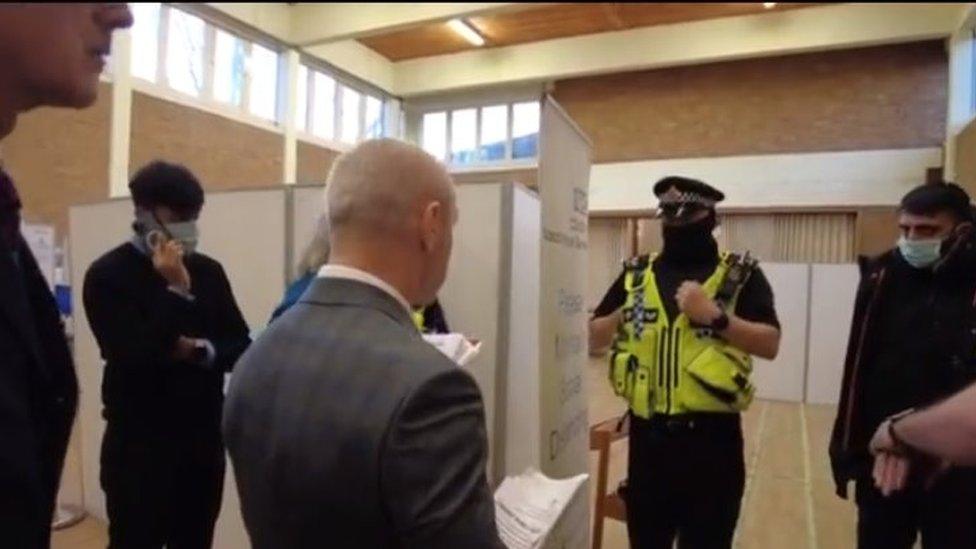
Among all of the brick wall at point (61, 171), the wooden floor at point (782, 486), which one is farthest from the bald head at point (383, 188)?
the brick wall at point (61, 171)

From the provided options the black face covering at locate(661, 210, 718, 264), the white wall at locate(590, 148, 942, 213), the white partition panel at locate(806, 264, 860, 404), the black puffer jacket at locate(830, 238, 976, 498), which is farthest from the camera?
the white wall at locate(590, 148, 942, 213)

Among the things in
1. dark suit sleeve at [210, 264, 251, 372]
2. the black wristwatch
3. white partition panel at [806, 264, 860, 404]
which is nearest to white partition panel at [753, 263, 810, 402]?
white partition panel at [806, 264, 860, 404]

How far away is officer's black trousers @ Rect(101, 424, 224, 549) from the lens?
5.19ft

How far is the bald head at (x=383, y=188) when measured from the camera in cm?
85

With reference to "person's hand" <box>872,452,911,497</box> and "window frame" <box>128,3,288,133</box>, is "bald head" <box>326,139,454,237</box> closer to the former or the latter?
"window frame" <box>128,3,288,133</box>

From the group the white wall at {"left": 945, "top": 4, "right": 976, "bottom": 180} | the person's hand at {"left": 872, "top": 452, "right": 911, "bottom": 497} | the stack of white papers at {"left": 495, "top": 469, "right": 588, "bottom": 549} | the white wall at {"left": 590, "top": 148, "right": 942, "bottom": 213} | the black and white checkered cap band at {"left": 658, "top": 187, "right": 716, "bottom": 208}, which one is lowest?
the stack of white papers at {"left": 495, "top": 469, "right": 588, "bottom": 549}

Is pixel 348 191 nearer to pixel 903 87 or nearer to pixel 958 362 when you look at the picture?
pixel 958 362

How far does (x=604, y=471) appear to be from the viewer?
2504 millimetres

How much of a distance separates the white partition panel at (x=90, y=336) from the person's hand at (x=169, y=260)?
1.60 meters

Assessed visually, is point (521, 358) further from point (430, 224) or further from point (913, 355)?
point (430, 224)

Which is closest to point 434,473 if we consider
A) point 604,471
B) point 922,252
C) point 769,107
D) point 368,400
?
point 368,400

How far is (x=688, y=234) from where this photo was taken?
5.91 feet

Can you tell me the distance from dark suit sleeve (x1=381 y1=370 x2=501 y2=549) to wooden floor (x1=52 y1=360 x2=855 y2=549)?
61.7 inches

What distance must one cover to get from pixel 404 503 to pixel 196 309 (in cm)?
129
